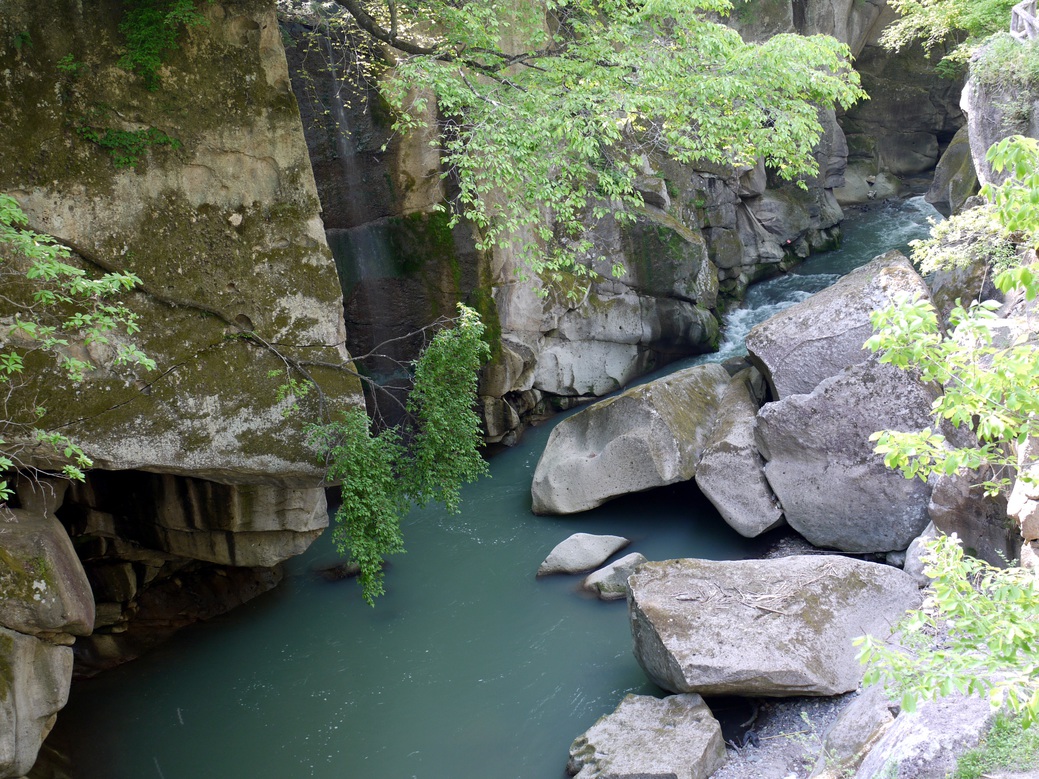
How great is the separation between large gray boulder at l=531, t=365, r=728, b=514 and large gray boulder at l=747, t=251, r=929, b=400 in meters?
1.41

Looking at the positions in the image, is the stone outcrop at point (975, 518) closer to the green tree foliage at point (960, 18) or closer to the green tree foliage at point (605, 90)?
the green tree foliage at point (605, 90)

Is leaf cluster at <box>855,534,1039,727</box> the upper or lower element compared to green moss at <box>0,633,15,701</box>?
upper

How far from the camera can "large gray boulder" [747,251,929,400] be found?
39.5 feet

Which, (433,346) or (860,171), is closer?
(433,346)

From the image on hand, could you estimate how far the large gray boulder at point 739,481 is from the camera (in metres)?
11.9

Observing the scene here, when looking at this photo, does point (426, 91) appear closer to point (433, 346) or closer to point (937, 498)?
point (433, 346)

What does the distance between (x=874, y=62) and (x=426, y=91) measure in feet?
71.8

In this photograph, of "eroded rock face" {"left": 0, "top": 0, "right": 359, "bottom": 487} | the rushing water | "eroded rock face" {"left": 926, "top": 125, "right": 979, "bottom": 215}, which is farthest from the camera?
"eroded rock face" {"left": 926, "top": 125, "right": 979, "bottom": 215}

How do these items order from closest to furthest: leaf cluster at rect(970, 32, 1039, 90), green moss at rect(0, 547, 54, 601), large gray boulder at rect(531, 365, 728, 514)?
green moss at rect(0, 547, 54, 601), leaf cluster at rect(970, 32, 1039, 90), large gray boulder at rect(531, 365, 728, 514)

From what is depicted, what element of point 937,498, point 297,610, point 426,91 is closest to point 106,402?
point 297,610

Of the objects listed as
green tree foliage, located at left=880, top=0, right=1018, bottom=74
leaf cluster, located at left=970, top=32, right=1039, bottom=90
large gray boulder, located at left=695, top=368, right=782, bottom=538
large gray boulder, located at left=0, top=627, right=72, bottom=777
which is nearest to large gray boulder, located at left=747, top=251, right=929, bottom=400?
large gray boulder, located at left=695, top=368, right=782, bottom=538

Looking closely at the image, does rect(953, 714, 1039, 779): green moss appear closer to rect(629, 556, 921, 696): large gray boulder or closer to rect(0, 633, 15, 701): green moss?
rect(629, 556, 921, 696): large gray boulder

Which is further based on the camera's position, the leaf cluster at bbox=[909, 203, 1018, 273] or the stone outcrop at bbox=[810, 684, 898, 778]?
the leaf cluster at bbox=[909, 203, 1018, 273]

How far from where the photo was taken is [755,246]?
23234 mm
